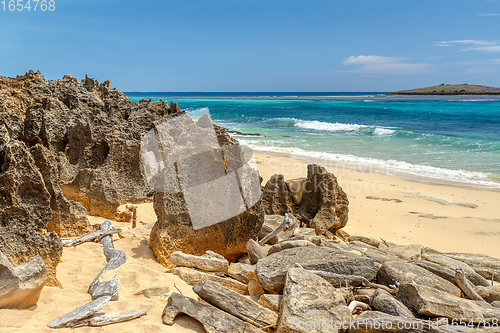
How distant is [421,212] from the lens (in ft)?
25.0

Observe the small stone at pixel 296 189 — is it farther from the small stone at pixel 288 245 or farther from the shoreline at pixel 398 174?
the shoreline at pixel 398 174

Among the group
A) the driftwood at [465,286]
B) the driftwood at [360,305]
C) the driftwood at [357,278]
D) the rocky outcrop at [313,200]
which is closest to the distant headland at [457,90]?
the rocky outcrop at [313,200]

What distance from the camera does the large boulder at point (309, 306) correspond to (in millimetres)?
2459

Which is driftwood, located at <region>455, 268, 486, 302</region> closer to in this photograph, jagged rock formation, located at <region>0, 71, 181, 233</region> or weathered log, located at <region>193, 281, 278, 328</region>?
weathered log, located at <region>193, 281, 278, 328</region>

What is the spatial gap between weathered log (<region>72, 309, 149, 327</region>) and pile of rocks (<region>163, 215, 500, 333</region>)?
0.19 meters

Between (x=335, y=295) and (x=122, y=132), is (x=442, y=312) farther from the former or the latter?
(x=122, y=132)

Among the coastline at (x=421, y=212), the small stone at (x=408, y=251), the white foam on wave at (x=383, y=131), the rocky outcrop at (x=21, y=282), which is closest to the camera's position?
the rocky outcrop at (x=21, y=282)

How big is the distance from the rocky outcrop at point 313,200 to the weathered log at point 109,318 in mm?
3184

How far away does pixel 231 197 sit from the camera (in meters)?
3.99

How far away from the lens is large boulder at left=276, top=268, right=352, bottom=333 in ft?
8.07

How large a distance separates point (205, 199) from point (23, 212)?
160cm

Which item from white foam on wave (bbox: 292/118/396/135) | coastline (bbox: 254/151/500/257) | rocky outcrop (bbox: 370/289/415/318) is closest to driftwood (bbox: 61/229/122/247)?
rocky outcrop (bbox: 370/289/415/318)

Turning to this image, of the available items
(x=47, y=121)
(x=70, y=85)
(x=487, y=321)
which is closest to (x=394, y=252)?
(x=487, y=321)

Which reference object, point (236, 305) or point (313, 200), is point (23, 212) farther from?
point (313, 200)
